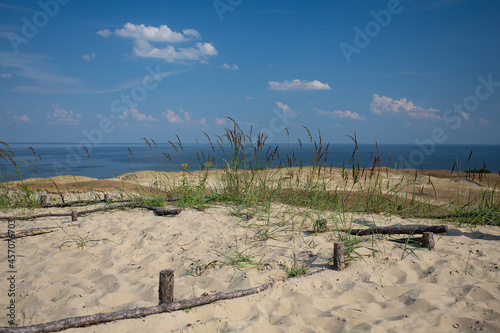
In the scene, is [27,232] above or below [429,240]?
below

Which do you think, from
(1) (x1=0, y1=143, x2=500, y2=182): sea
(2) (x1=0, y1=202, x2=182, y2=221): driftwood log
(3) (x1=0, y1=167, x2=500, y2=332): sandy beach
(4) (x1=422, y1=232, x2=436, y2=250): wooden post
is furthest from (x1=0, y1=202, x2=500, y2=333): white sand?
(1) (x1=0, y1=143, x2=500, y2=182): sea

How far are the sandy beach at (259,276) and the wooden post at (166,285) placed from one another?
0.11 metres

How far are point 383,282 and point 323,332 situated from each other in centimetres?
91

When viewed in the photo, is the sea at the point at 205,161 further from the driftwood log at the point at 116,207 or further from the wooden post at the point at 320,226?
the wooden post at the point at 320,226

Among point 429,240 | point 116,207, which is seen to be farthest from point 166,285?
point 116,207

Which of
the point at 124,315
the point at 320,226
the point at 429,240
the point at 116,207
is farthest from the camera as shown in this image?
the point at 116,207

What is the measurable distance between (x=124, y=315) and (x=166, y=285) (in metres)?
0.34

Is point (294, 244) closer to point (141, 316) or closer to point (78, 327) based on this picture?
point (141, 316)

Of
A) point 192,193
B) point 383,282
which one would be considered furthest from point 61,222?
point 383,282

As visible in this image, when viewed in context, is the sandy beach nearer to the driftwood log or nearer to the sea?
the driftwood log

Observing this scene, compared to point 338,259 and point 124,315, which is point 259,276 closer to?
point 338,259

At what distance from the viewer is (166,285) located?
2.16 m

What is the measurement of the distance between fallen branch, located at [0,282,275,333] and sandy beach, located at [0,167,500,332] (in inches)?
1.7

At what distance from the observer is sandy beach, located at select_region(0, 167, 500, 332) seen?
209cm
